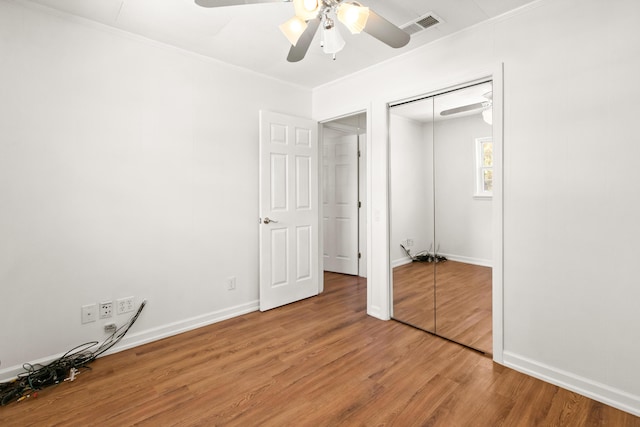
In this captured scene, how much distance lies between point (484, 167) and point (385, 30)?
1.32m

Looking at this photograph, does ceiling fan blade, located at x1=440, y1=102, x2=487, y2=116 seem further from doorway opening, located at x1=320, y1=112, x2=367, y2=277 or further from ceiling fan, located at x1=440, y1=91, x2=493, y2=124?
doorway opening, located at x1=320, y1=112, x2=367, y2=277

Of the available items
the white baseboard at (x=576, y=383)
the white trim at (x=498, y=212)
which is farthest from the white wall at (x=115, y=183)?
the white baseboard at (x=576, y=383)

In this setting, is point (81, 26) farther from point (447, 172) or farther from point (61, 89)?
point (447, 172)

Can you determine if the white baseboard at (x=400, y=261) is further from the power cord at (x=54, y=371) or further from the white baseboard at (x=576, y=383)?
the power cord at (x=54, y=371)

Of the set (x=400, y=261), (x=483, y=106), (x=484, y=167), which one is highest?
(x=483, y=106)

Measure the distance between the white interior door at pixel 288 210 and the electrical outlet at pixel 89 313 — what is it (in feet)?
4.66

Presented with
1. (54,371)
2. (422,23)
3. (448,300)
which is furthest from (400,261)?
(54,371)

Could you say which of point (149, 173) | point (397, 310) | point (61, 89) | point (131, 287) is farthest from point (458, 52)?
point (131, 287)

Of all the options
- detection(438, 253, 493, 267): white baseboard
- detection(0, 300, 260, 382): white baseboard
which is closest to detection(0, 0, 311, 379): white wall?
detection(0, 300, 260, 382): white baseboard

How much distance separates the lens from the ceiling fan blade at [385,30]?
1.60 metres

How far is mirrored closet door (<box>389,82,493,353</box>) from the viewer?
243cm

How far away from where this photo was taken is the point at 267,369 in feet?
7.24

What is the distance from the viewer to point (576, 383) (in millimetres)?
1931

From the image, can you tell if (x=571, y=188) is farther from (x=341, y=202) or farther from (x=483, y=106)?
(x=341, y=202)
